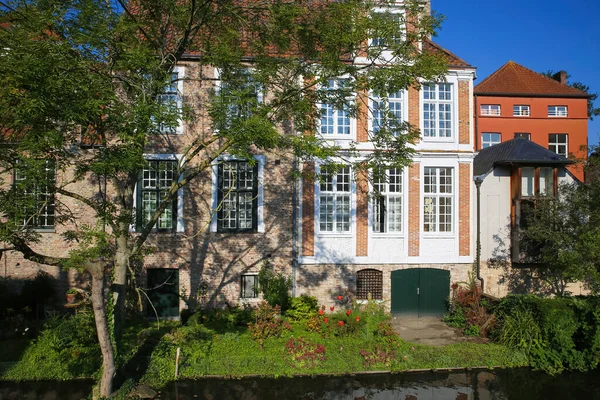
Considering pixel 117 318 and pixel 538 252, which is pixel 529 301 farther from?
pixel 117 318

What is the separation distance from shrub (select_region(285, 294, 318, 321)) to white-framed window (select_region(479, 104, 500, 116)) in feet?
79.6

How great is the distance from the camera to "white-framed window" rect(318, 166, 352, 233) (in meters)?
14.7

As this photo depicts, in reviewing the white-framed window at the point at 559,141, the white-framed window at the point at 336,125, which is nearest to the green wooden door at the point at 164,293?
the white-framed window at the point at 336,125

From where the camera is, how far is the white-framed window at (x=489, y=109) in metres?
31.7

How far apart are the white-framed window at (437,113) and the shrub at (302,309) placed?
7017 mm

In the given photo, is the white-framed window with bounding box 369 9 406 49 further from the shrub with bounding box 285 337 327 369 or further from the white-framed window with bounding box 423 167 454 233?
the shrub with bounding box 285 337 327 369

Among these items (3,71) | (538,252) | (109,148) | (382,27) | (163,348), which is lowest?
(163,348)

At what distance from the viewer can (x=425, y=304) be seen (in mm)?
14914

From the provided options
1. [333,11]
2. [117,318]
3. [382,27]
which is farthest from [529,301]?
[117,318]

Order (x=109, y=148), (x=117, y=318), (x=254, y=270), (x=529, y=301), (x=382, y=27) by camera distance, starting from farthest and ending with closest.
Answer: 1. (x=254, y=270)
2. (x=529, y=301)
3. (x=117, y=318)
4. (x=382, y=27)
5. (x=109, y=148)

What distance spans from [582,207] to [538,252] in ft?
9.23

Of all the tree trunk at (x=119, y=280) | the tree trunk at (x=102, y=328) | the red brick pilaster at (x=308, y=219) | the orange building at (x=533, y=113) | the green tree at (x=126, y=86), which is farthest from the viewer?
the orange building at (x=533, y=113)

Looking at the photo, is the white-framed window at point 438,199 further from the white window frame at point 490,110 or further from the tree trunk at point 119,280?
the white window frame at point 490,110

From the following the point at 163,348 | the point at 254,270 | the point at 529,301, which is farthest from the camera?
the point at 254,270
